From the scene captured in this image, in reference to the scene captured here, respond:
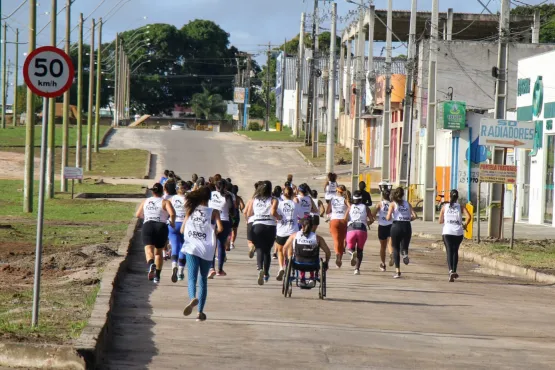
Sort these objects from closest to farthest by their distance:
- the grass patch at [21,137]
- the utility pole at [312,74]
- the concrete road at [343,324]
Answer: the concrete road at [343,324]
the utility pole at [312,74]
the grass patch at [21,137]

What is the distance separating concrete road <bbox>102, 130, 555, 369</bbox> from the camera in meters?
10.6

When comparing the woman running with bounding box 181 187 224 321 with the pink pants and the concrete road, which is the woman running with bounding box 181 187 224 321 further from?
the pink pants

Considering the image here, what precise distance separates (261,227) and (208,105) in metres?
113

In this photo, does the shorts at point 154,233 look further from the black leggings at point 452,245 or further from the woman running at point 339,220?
the black leggings at point 452,245

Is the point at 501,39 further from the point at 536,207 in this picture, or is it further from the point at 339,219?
the point at 536,207

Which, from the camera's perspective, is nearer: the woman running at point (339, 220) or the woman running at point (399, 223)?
the woman running at point (399, 223)

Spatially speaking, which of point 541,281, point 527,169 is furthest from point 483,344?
point 527,169

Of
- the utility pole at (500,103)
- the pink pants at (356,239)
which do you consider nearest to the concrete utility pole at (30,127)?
the utility pole at (500,103)

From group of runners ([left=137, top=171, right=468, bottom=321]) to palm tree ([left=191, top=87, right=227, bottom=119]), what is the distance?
107316mm

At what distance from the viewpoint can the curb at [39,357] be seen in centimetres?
907

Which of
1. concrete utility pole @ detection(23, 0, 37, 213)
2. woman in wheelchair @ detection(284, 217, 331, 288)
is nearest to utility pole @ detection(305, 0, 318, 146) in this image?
concrete utility pole @ detection(23, 0, 37, 213)

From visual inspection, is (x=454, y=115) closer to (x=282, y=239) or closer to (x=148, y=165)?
(x=148, y=165)

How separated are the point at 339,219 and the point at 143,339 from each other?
9.64 m

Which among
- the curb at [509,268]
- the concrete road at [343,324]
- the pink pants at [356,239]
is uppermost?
the pink pants at [356,239]
